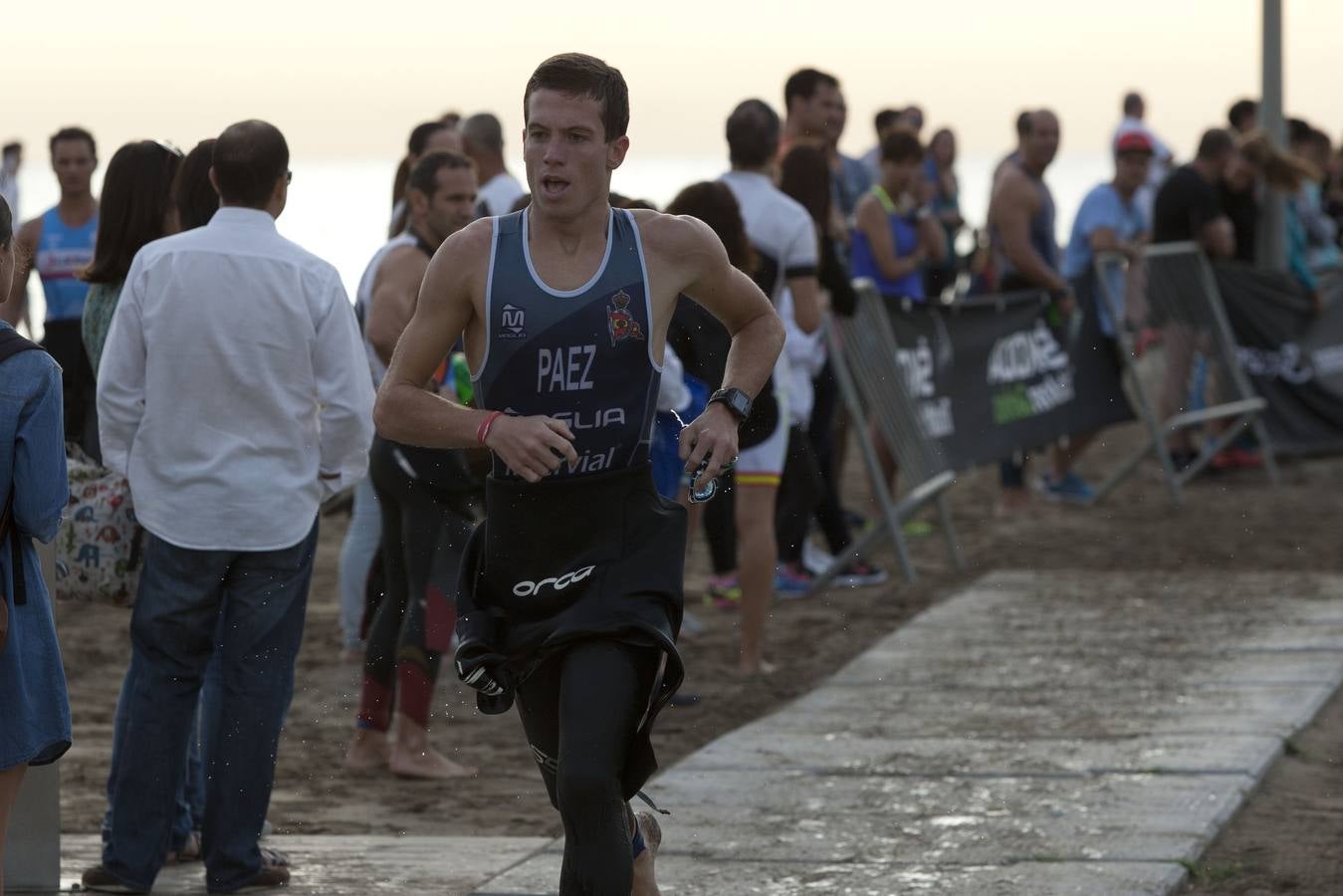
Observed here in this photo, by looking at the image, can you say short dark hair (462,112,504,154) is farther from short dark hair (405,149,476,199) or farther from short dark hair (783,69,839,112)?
short dark hair (405,149,476,199)

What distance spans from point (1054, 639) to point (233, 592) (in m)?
4.65

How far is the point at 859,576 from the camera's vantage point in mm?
10750

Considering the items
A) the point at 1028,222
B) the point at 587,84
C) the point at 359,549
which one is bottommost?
the point at 359,549

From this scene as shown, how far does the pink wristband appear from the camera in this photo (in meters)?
4.01

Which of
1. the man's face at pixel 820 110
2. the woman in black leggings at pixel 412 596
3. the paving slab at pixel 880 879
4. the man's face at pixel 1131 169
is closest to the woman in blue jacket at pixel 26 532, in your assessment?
the paving slab at pixel 880 879

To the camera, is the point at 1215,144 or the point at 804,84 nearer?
the point at 804,84

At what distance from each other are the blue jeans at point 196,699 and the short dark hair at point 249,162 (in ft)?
2.82

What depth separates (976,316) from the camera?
11.5m

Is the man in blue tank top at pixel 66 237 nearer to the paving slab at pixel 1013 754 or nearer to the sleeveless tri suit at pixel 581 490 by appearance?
the paving slab at pixel 1013 754

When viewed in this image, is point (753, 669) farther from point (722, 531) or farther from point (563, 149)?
point (563, 149)

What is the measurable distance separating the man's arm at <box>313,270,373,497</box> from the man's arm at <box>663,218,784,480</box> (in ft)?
4.01

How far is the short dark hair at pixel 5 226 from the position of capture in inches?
160

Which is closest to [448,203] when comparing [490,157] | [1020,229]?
[490,157]

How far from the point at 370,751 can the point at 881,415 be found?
14.2 feet
